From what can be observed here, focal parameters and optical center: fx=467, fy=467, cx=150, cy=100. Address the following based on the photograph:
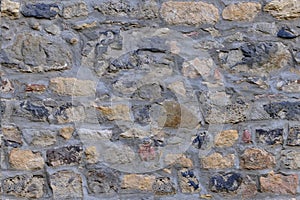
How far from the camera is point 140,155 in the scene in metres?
2.50

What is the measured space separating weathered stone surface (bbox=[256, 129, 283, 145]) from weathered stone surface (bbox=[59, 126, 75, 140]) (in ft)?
3.27

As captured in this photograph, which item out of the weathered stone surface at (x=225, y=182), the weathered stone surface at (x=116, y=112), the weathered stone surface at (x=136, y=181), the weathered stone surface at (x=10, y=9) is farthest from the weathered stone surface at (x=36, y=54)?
the weathered stone surface at (x=225, y=182)

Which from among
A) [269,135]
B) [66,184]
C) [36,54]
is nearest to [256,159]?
[269,135]

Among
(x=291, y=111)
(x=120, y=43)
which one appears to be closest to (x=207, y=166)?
(x=291, y=111)

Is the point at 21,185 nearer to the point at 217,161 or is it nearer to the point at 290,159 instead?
the point at 217,161

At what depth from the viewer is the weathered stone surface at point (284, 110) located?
99.1 inches

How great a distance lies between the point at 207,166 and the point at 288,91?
1.96 ft

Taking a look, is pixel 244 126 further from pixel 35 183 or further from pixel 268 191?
pixel 35 183

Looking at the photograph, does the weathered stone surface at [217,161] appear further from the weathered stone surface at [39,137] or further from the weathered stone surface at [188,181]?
the weathered stone surface at [39,137]

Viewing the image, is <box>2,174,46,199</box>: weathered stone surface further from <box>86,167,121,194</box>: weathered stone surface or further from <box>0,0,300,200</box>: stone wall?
<box>86,167,121,194</box>: weathered stone surface

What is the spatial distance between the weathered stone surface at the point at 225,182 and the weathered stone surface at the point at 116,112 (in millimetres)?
575

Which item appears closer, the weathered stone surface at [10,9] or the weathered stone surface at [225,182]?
the weathered stone surface at [10,9]

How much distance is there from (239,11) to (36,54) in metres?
1.10

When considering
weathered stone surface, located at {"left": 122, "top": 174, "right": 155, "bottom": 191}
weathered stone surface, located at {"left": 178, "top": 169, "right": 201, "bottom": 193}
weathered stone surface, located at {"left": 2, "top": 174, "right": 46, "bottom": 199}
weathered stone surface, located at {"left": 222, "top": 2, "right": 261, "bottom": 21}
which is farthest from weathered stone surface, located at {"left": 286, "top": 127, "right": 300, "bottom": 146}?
weathered stone surface, located at {"left": 2, "top": 174, "right": 46, "bottom": 199}
